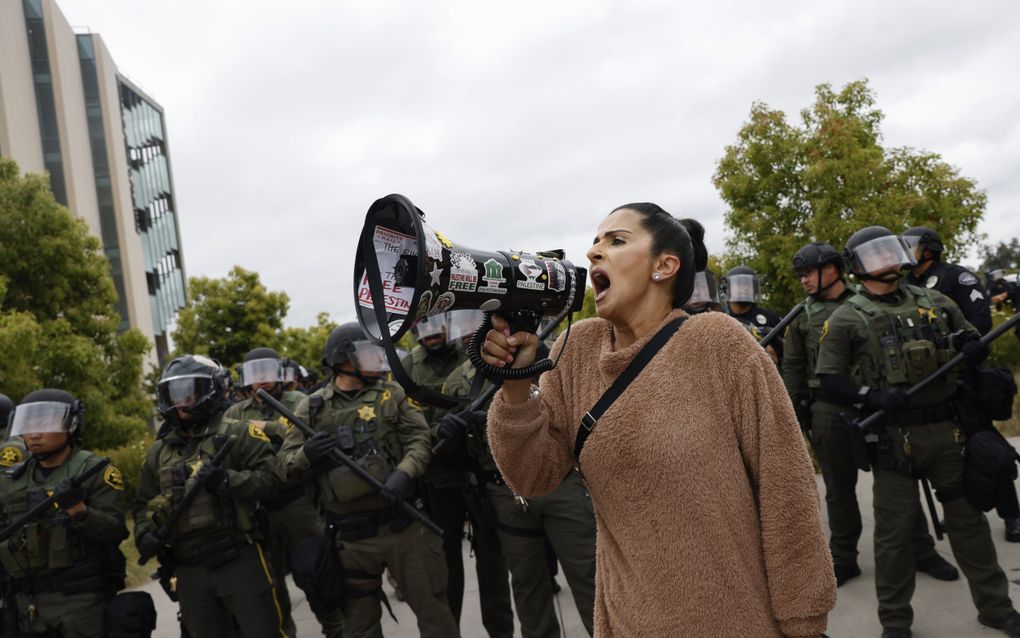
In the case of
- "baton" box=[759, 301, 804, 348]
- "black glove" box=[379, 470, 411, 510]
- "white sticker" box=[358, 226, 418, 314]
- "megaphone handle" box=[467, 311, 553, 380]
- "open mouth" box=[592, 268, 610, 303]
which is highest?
"white sticker" box=[358, 226, 418, 314]

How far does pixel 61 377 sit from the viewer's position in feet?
42.7

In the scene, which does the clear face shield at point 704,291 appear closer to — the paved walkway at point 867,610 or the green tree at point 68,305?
the paved walkway at point 867,610

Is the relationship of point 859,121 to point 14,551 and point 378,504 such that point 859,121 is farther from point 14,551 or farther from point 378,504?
point 14,551

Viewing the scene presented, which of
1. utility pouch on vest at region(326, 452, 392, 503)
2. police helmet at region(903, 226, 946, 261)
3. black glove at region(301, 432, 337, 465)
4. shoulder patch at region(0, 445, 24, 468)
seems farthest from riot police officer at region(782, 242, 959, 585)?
shoulder patch at region(0, 445, 24, 468)

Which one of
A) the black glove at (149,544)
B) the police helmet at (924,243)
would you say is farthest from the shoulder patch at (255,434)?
the police helmet at (924,243)

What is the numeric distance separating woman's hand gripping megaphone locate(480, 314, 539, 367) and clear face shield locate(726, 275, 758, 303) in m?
5.50

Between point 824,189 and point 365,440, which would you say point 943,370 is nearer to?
point 365,440

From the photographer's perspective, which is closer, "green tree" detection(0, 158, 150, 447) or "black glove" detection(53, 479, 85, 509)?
"black glove" detection(53, 479, 85, 509)

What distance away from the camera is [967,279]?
18.9 feet

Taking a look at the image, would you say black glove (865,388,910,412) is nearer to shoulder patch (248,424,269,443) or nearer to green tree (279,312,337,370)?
shoulder patch (248,424,269,443)

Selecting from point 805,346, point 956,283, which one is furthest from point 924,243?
point 805,346

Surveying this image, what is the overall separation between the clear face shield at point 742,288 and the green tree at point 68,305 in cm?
1088

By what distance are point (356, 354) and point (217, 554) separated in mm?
1513

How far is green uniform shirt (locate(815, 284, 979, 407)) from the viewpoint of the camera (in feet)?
14.3
